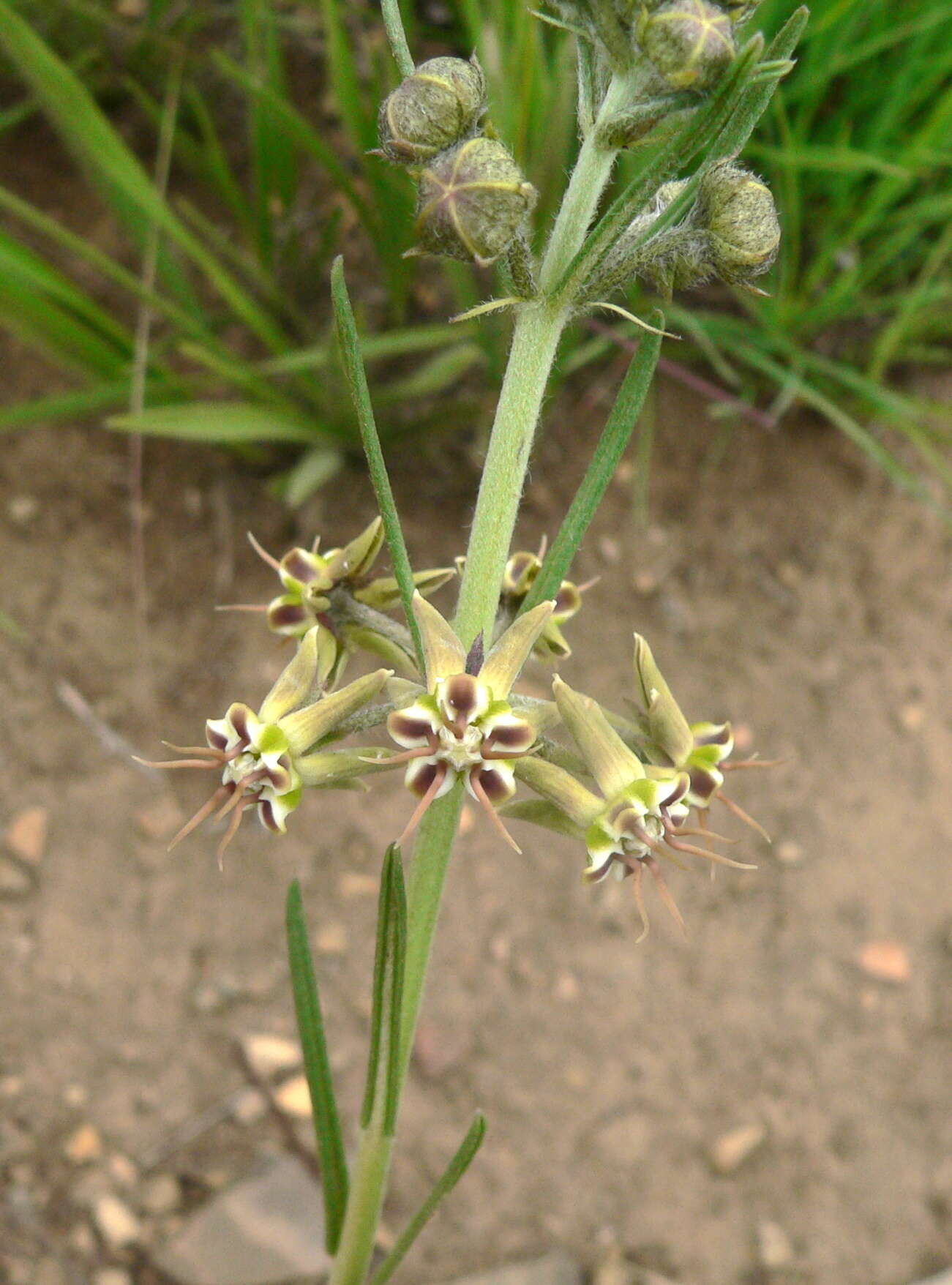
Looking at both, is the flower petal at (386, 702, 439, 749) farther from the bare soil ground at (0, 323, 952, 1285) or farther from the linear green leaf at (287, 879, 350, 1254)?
the bare soil ground at (0, 323, 952, 1285)

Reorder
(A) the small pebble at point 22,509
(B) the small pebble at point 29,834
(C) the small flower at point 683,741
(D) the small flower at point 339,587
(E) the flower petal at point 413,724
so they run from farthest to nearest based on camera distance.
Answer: (A) the small pebble at point 22,509
(B) the small pebble at point 29,834
(D) the small flower at point 339,587
(C) the small flower at point 683,741
(E) the flower petal at point 413,724

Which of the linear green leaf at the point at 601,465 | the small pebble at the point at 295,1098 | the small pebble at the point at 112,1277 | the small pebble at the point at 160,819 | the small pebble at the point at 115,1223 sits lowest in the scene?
the small pebble at the point at 112,1277

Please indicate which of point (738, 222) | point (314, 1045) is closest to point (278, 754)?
point (314, 1045)

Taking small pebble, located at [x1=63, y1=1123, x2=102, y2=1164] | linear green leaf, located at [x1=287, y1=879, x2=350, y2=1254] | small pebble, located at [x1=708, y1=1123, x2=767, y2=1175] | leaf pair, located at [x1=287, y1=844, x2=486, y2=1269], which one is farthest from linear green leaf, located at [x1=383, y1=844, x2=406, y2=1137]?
small pebble, located at [x1=708, y1=1123, x2=767, y2=1175]

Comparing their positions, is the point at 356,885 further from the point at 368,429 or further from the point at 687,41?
the point at 687,41

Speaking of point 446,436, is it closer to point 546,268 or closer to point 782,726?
point 782,726

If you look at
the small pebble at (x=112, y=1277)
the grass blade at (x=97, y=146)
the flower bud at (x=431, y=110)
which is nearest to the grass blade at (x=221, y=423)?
the grass blade at (x=97, y=146)

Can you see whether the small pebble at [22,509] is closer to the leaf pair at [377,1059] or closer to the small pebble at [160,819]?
the small pebble at [160,819]

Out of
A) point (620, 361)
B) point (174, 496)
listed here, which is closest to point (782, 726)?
point (620, 361)
